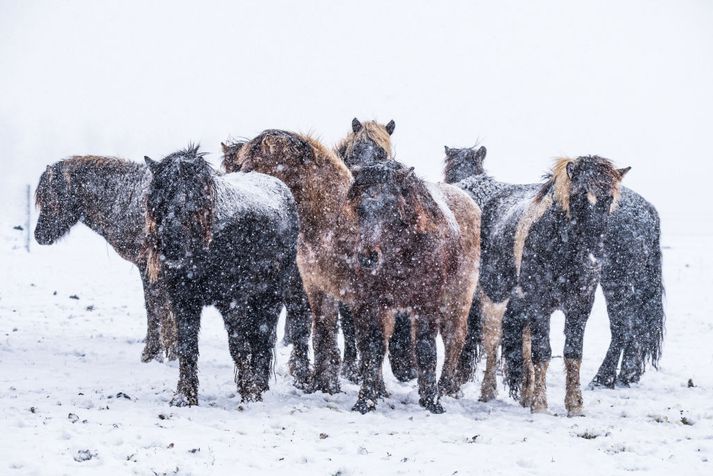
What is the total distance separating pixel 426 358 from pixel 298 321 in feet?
6.03

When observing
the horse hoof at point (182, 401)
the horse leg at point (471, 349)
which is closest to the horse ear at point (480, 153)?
the horse leg at point (471, 349)

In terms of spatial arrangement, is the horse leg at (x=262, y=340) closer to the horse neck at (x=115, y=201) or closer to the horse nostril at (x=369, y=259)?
the horse nostril at (x=369, y=259)

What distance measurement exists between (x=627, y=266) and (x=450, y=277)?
2.50 metres

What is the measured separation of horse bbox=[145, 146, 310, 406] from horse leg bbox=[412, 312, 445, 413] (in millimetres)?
1438

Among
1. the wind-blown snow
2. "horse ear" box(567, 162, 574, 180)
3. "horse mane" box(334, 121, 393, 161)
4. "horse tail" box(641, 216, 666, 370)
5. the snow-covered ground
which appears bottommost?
the snow-covered ground

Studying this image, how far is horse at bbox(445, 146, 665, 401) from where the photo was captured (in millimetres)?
7754

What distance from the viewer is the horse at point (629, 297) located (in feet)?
25.4

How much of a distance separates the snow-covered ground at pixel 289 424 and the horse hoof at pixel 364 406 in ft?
0.40

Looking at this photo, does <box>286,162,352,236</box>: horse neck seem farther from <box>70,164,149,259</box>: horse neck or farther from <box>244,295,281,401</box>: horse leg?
<box>70,164,149,259</box>: horse neck

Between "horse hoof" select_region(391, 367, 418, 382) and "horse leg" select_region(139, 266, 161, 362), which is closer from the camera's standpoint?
"horse hoof" select_region(391, 367, 418, 382)

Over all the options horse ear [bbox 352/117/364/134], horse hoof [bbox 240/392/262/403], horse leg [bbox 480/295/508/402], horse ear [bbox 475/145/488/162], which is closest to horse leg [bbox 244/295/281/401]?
horse hoof [bbox 240/392/262/403]

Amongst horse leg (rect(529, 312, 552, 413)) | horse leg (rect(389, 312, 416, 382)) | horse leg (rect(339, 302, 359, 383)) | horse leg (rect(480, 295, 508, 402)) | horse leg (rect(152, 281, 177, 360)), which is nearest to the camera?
horse leg (rect(529, 312, 552, 413))

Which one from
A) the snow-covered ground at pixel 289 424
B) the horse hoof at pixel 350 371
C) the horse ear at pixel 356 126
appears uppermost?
the horse ear at pixel 356 126

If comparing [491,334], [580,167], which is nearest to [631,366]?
[491,334]
